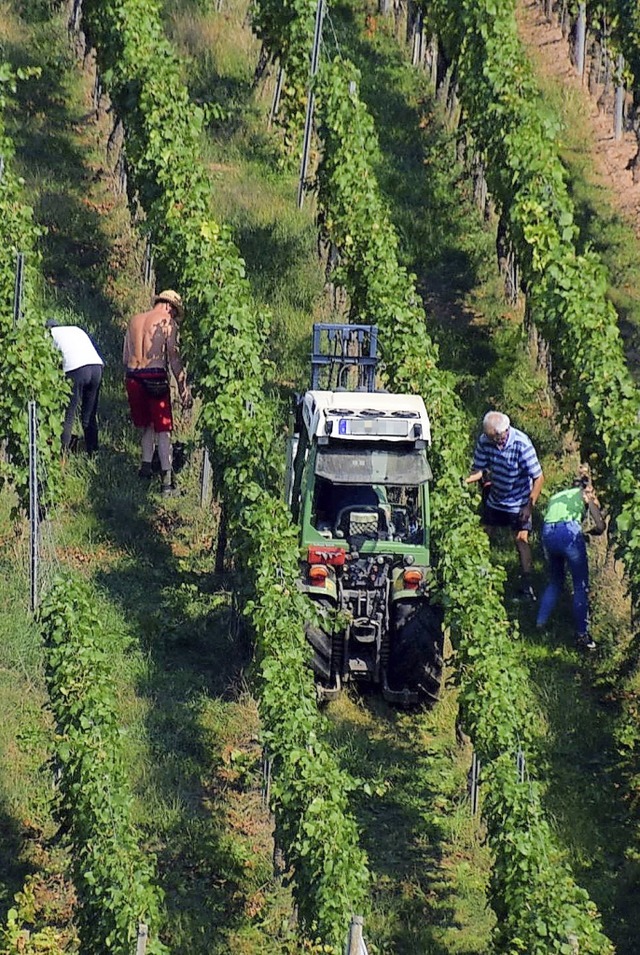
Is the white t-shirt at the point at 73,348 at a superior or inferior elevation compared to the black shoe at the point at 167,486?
superior

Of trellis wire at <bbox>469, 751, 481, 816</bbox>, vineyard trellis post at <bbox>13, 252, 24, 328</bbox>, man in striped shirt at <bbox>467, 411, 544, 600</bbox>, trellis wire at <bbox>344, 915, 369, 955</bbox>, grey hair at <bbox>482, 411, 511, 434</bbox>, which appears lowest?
trellis wire at <bbox>469, 751, 481, 816</bbox>

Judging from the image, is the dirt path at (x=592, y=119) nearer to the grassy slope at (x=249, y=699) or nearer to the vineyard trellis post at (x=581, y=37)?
the vineyard trellis post at (x=581, y=37)

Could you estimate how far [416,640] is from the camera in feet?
38.4

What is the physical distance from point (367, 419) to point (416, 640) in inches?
60.1

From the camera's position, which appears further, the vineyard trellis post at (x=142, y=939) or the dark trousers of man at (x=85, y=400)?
the dark trousers of man at (x=85, y=400)

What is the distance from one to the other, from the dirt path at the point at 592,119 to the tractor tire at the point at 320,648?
8854 mm

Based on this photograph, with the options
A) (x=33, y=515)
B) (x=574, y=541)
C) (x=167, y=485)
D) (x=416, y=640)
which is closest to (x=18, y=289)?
(x=33, y=515)

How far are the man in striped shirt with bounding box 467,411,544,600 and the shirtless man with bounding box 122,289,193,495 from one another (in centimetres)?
256

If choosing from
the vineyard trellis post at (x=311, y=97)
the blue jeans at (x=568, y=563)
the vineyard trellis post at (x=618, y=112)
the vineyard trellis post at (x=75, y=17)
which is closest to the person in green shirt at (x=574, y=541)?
the blue jeans at (x=568, y=563)

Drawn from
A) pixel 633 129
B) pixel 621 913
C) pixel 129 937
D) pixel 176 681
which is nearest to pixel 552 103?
pixel 633 129

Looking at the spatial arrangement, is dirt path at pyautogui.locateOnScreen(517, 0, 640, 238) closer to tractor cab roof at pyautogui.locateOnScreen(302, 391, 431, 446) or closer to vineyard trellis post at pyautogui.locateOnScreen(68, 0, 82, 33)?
vineyard trellis post at pyautogui.locateOnScreen(68, 0, 82, 33)

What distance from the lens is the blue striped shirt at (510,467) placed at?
13.4m

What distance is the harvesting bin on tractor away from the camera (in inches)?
460

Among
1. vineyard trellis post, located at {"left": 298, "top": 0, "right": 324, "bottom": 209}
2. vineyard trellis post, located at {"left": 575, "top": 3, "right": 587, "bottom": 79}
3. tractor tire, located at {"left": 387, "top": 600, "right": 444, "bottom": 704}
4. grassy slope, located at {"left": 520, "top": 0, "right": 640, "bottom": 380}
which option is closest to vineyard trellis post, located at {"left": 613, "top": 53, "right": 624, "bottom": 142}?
grassy slope, located at {"left": 520, "top": 0, "right": 640, "bottom": 380}
